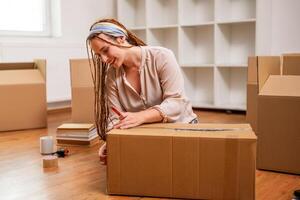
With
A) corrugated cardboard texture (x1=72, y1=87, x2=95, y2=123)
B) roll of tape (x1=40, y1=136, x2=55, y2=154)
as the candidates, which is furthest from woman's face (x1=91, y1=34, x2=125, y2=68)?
corrugated cardboard texture (x1=72, y1=87, x2=95, y2=123)

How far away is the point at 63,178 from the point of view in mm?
1692

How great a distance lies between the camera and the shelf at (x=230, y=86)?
3.55 m

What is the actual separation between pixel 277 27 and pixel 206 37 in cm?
69

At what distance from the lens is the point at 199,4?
3.73m

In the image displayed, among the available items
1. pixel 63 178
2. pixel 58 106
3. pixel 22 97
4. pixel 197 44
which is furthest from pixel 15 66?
pixel 197 44

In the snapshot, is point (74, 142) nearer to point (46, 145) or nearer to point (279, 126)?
point (46, 145)

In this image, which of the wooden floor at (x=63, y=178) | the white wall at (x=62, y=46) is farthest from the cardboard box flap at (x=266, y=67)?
the white wall at (x=62, y=46)

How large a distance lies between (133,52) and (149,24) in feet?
7.73

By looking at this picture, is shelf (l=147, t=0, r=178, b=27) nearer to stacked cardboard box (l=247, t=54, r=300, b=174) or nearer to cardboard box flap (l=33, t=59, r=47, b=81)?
cardboard box flap (l=33, t=59, r=47, b=81)

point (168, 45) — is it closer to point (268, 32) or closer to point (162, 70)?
point (268, 32)

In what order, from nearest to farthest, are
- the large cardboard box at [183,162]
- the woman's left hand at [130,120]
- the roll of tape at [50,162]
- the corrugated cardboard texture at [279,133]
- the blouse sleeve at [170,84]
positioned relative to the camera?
the large cardboard box at [183,162] → the woman's left hand at [130,120] → the blouse sleeve at [170,84] → the corrugated cardboard texture at [279,133] → the roll of tape at [50,162]

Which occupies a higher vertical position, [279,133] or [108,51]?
[108,51]

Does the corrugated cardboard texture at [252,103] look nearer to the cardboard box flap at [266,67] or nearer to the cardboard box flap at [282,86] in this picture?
the cardboard box flap at [266,67]

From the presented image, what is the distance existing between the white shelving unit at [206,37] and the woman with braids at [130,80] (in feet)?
6.26
